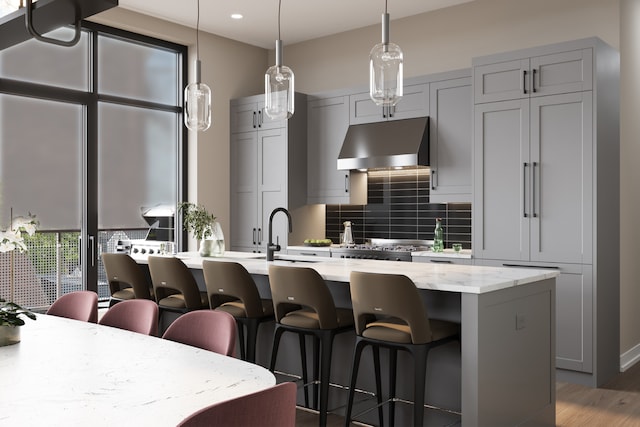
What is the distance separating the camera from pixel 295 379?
3729mm

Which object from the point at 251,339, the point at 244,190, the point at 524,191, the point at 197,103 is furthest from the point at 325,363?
the point at 244,190

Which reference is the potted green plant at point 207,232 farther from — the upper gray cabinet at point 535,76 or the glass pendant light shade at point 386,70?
the upper gray cabinet at point 535,76

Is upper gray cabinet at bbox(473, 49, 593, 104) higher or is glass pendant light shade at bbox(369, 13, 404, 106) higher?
upper gray cabinet at bbox(473, 49, 593, 104)

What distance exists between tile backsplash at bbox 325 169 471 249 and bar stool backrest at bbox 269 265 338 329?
2.79m

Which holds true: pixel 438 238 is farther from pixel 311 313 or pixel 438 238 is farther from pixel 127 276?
pixel 127 276

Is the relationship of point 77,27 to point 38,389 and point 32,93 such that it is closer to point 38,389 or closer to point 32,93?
point 38,389

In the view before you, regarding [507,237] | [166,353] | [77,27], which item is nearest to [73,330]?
[166,353]

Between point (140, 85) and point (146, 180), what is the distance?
95cm

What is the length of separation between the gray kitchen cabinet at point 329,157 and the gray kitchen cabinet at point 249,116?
418 millimetres

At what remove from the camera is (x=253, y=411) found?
4.47 ft

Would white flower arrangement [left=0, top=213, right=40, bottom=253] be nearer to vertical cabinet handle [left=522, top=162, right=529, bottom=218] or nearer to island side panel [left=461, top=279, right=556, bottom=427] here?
island side panel [left=461, top=279, right=556, bottom=427]

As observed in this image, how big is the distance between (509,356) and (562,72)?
7.79 ft

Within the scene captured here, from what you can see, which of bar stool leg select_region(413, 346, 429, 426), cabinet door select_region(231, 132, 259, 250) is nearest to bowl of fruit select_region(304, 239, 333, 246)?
cabinet door select_region(231, 132, 259, 250)

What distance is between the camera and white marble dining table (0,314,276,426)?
1.46 metres
